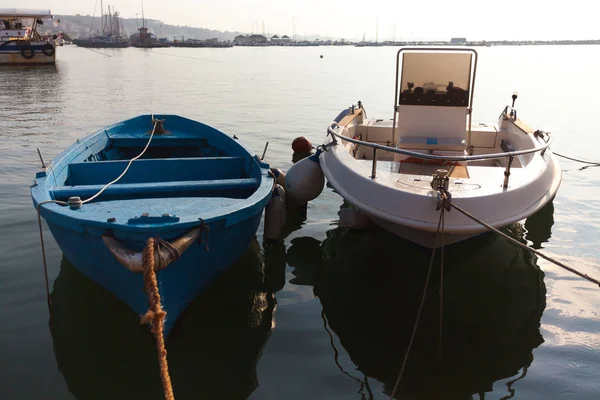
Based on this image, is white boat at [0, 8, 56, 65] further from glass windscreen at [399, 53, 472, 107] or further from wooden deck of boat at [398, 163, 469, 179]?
wooden deck of boat at [398, 163, 469, 179]

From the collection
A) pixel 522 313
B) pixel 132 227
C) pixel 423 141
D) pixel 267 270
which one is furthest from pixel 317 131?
pixel 132 227

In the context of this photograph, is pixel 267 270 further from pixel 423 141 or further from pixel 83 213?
pixel 423 141

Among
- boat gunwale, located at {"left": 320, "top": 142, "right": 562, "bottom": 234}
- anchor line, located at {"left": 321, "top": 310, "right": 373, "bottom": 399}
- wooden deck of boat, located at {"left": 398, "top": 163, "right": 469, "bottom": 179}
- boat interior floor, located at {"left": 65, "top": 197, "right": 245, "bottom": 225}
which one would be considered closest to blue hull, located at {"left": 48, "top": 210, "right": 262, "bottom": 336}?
boat interior floor, located at {"left": 65, "top": 197, "right": 245, "bottom": 225}

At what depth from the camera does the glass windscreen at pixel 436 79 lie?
930 cm

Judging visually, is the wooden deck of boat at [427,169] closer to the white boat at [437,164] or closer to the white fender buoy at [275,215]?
the white boat at [437,164]

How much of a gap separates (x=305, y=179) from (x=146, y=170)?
2911 millimetres

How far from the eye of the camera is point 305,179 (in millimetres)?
9469

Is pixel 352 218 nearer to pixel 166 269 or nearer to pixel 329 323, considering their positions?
pixel 329 323

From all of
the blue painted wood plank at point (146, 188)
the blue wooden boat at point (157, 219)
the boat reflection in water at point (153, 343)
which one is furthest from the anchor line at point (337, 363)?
the blue painted wood plank at point (146, 188)

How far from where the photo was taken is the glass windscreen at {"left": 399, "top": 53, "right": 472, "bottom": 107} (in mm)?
9305

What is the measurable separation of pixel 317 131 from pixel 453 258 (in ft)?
45.3

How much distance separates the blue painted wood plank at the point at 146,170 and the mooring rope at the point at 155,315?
145 inches

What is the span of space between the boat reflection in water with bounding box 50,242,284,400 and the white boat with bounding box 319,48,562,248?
218 centimetres

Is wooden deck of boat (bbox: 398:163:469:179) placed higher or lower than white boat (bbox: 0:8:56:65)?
lower
